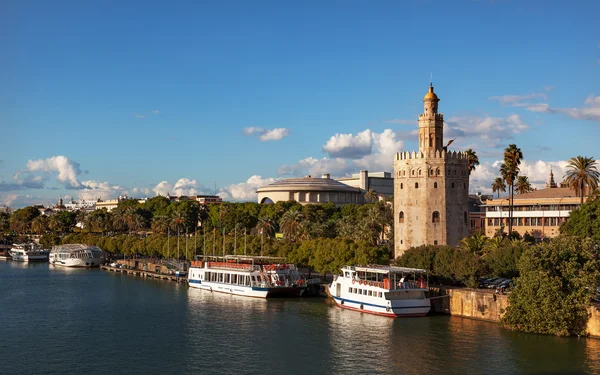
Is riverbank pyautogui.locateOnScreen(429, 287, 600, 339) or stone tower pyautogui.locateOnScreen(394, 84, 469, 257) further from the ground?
stone tower pyautogui.locateOnScreen(394, 84, 469, 257)

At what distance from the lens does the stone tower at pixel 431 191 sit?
8000cm

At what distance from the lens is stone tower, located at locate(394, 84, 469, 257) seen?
80000mm

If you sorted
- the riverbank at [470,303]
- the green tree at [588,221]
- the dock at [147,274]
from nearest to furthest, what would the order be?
1. the riverbank at [470,303]
2. the green tree at [588,221]
3. the dock at [147,274]

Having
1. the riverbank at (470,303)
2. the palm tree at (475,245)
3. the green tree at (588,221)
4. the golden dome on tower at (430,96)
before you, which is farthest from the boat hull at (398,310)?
the golden dome on tower at (430,96)

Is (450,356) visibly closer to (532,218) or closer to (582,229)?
(582,229)

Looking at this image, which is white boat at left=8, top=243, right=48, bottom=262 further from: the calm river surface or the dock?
the calm river surface

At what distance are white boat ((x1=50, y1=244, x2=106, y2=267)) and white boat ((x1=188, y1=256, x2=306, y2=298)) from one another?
5296 cm

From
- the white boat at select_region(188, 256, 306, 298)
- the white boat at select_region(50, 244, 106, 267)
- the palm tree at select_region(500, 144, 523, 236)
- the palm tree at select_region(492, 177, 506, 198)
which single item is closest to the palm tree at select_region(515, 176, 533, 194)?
the palm tree at select_region(492, 177, 506, 198)

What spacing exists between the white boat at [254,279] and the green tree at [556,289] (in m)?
30.3

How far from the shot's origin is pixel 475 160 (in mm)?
93500

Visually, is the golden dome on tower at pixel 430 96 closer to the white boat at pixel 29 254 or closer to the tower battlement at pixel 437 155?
the tower battlement at pixel 437 155

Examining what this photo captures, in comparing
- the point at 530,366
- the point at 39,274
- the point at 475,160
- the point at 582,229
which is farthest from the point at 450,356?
the point at 39,274

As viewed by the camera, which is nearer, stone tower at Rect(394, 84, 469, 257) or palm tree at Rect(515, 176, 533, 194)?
stone tower at Rect(394, 84, 469, 257)

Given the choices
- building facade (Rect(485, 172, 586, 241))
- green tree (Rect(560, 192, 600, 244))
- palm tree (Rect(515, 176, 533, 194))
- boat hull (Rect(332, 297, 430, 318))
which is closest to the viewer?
boat hull (Rect(332, 297, 430, 318))
